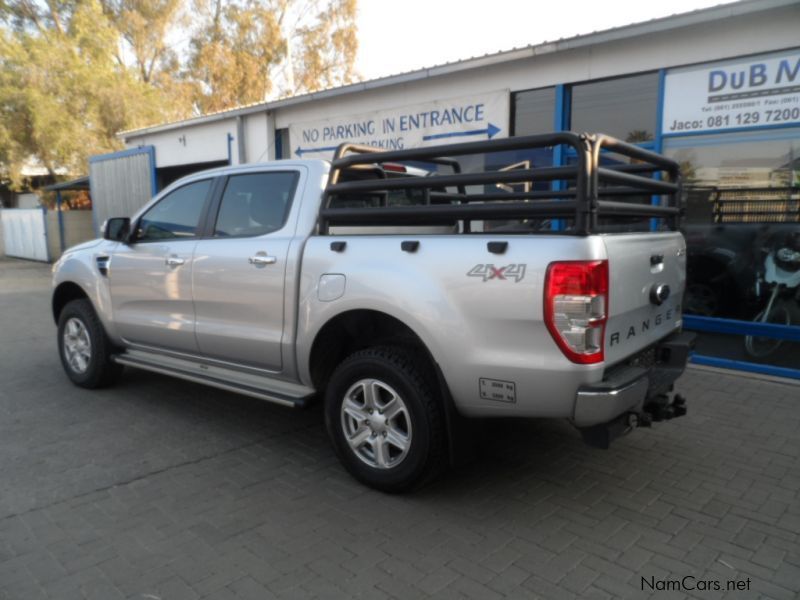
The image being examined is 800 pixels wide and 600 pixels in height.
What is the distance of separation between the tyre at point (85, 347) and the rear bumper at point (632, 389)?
4.15 meters

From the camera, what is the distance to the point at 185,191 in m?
4.80

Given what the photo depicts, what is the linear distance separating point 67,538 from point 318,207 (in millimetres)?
2261

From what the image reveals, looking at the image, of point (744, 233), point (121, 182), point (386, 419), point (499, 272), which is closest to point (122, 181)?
point (121, 182)

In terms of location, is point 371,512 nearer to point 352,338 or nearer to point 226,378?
point 352,338

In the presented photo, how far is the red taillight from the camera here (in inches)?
109

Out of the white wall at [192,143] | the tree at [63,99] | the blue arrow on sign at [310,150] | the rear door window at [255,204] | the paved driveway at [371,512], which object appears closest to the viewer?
the paved driveway at [371,512]

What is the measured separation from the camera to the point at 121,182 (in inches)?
604

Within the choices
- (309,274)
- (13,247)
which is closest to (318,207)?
(309,274)

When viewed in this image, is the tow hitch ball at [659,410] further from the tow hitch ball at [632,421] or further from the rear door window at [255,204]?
the rear door window at [255,204]

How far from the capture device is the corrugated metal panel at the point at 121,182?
14555mm

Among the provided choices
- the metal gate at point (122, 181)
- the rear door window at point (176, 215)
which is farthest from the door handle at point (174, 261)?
the metal gate at point (122, 181)

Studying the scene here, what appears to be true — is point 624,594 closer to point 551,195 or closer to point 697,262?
point 551,195

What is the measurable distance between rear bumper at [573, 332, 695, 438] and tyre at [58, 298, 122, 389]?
4.15m

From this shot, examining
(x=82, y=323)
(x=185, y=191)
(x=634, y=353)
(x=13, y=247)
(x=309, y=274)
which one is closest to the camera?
(x=634, y=353)
